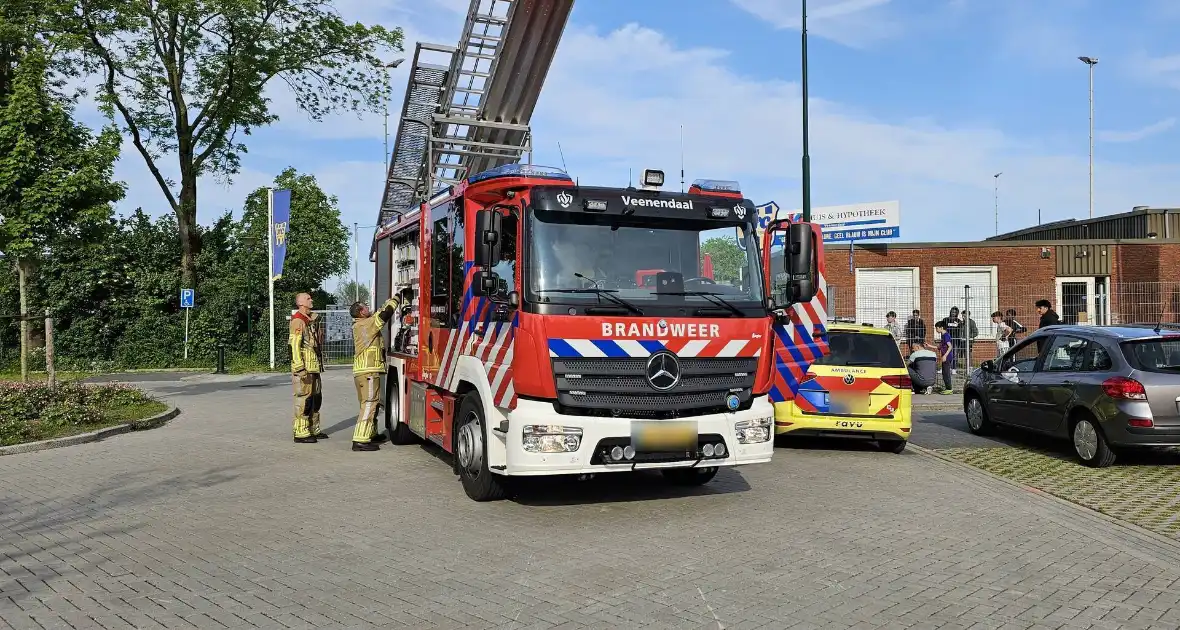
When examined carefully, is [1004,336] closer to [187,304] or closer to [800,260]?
[800,260]

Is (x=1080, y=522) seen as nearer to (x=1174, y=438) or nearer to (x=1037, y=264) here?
(x=1174, y=438)

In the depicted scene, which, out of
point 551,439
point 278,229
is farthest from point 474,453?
point 278,229

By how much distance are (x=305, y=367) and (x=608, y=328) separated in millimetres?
5900

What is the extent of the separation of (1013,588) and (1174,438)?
4.99m

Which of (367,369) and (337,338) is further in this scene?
(337,338)

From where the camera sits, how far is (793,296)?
302 inches

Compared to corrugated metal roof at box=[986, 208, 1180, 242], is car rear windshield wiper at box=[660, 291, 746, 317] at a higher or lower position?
lower

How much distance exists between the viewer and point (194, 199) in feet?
106

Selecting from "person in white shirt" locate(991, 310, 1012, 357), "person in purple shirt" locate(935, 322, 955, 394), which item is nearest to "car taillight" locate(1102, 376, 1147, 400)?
"person in purple shirt" locate(935, 322, 955, 394)

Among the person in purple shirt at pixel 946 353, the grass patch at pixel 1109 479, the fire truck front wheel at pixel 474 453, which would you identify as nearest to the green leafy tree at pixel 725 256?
the fire truck front wheel at pixel 474 453

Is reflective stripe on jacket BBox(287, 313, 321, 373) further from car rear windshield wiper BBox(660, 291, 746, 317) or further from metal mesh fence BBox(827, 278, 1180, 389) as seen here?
metal mesh fence BBox(827, 278, 1180, 389)

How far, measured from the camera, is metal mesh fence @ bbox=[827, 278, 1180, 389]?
840 inches

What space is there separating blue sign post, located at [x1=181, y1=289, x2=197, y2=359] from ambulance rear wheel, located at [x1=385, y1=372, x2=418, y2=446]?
21237mm

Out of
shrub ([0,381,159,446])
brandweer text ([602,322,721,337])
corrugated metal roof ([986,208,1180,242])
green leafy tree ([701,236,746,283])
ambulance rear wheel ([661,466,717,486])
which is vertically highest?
corrugated metal roof ([986,208,1180,242])
